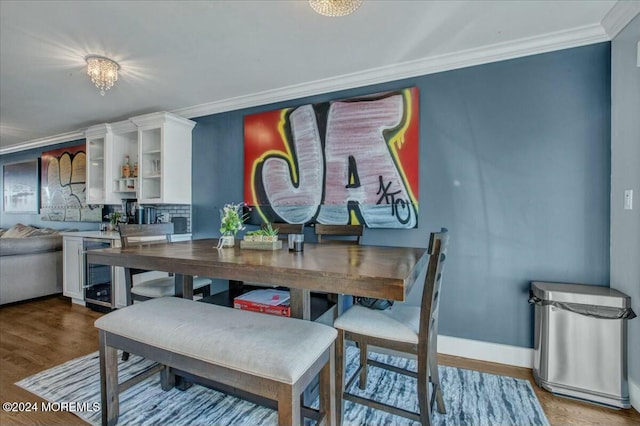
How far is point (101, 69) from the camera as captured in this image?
2361mm

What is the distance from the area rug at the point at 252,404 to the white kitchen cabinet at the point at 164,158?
191cm

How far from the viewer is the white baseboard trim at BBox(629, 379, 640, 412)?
1.67m

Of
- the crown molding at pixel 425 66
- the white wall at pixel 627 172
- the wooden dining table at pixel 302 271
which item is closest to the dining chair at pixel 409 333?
the wooden dining table at pixel 302 271

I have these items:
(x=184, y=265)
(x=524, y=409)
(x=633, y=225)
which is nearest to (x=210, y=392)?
(x=184, y=265)

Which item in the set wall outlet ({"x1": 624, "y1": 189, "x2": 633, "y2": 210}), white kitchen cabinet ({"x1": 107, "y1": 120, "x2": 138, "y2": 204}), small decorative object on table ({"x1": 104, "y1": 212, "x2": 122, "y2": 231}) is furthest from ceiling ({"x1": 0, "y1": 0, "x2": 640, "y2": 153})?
small decorative object on table ({"x1": 104, "y1": 212, "x2": 122, "y2": 231})

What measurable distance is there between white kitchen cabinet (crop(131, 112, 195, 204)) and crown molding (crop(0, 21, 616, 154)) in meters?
0.30

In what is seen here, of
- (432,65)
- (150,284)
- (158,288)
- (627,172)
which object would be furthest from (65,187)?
(627,172)

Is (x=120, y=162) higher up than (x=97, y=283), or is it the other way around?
(x=120, y=162)

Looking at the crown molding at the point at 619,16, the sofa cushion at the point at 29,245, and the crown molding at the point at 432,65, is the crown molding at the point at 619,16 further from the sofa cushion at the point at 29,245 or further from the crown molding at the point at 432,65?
the sofa cushion at the point at 29,245

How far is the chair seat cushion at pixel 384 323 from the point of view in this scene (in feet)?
4.55

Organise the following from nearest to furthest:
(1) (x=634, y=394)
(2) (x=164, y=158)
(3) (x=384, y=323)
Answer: (3) (x=384, y=323)
(1) (x=634, y=394)
(2) (x=164, y=158)

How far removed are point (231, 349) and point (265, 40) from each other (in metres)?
2.05

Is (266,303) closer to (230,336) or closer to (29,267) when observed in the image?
(230,336)

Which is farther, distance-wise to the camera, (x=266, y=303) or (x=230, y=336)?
(x=266, y=303)
